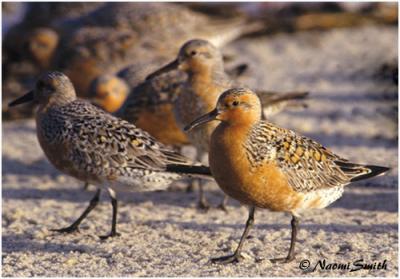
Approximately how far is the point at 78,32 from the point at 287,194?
7.84 meters

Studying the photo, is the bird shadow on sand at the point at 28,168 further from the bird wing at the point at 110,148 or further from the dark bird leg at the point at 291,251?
the dark bird leg at the point at 291,251

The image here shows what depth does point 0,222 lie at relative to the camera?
8.14 m

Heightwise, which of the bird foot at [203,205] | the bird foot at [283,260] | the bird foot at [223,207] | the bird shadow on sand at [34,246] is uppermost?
the bird foot at [283,260]

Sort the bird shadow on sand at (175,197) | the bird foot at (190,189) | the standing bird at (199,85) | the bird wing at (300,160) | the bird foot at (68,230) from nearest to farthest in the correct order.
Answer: the bird wing at (300,160)
the bird foot at (68,230)
the bird shadow on sand at (175,197)
the standing bird at (199,85)
the bird foot at (190,189)

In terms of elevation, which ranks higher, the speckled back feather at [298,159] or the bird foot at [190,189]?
the speckled back feather at [298,159]

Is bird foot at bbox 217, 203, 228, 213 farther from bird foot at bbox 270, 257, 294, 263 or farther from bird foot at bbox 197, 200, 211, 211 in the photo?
bird foot at bbox 270, 257, 294, 263

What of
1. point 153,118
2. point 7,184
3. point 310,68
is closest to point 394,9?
point 310,68

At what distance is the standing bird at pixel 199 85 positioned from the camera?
8.74 meters

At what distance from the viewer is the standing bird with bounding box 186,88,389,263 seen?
6.66 metres

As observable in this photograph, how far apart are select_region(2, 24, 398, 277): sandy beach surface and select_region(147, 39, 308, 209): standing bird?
0.77 metres

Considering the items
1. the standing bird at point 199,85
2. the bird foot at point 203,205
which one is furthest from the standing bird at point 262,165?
the bird foot at point 203,205

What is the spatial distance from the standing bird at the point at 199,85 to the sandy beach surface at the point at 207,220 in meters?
0.77

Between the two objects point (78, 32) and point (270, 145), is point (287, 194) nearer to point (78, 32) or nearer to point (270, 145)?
point (270, 145)

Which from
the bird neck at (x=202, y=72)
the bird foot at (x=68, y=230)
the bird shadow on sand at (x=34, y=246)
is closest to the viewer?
the bird shadow on sand at (x=34, y=246)
